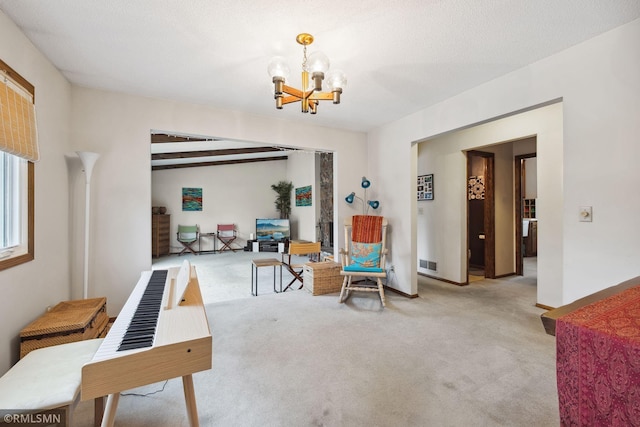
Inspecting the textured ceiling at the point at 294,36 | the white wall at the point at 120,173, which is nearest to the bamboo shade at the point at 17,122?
the textured ceiling at the point at 294,36

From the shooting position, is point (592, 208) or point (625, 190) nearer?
point (625, 190)

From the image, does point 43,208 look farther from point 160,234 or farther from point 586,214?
point 160,234

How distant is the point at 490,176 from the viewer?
4621 mm

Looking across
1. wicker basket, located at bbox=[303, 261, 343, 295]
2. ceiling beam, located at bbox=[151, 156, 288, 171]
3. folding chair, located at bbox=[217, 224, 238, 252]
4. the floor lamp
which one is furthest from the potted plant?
the floor lamp

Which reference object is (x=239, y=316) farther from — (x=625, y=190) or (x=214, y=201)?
(x=214, y=201)

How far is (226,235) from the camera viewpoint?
8.46 meters

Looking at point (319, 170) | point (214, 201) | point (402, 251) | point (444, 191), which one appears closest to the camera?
point (402, 251)

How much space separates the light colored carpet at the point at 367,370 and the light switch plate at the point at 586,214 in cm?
106

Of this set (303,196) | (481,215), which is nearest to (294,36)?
(481,215)

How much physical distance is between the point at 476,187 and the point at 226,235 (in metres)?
6.83

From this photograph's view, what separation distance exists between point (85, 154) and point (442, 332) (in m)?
3.68

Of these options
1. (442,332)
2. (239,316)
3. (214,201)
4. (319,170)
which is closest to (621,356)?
(442,332)

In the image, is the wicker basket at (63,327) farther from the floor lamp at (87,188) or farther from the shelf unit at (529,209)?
the shelf unit at (529,209)

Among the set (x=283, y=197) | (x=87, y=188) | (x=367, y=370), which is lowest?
(x=367, y=370)
